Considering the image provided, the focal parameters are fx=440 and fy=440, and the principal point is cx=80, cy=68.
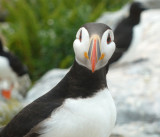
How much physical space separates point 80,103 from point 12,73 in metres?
5.69

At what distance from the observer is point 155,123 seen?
16.7 feet

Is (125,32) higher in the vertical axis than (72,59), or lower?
higher

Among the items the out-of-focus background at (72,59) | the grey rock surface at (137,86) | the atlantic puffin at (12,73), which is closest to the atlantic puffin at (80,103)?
the grey rock surface at (137,86)

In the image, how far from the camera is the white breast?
109 inches

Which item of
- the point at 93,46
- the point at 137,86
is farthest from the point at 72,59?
the point at 93,46

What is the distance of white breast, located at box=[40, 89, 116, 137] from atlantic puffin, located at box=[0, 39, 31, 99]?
516 centimetres

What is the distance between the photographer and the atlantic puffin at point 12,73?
7953mm

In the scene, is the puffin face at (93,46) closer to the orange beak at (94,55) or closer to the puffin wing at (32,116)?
the orange beak at (94,55)

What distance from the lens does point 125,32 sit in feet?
26.6

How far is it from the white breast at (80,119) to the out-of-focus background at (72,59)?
2.08 m

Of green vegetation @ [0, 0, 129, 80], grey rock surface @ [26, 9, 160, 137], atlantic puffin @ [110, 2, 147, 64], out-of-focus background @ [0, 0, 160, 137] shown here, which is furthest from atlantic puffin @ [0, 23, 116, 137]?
green vegetation @ [0, 0, 129, 80]

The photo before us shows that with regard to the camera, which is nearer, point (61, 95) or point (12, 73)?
point (61, 95)

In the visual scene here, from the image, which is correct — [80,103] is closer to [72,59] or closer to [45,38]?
[72,59]

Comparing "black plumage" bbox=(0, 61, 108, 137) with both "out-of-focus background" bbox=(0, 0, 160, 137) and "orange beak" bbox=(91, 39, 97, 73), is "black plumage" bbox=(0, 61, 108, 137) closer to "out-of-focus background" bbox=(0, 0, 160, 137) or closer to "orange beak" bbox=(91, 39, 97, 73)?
"orange beak" bbox=(91, 39, 97, 73)
